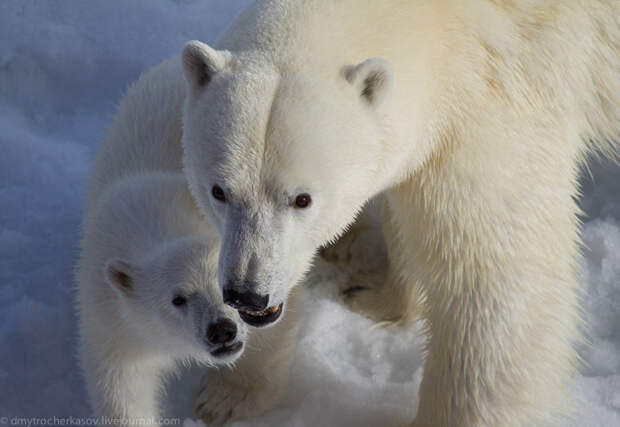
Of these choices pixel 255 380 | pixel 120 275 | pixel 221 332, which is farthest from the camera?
pixel 255 380

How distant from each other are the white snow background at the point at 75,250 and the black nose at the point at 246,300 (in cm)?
108

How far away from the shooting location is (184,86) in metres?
2.61

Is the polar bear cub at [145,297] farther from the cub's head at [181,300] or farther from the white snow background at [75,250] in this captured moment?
the white snow background at [75,250]

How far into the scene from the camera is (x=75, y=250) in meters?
3.06

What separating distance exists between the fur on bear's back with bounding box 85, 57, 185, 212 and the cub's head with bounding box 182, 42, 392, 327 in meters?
0.92

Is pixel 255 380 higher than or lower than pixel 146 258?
lower

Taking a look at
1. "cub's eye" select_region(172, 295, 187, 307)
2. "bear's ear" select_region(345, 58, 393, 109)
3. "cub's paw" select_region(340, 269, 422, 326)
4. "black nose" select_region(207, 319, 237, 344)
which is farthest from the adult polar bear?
"cub's paw" select_region(340, 269, 422, 326)

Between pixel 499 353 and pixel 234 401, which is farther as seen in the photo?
pixel 234 401

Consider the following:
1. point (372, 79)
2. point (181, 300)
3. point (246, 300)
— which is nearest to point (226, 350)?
point (181, 300)

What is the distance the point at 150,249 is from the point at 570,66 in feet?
4.61

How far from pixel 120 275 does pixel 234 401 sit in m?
0.73

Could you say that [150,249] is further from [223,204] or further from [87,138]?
[87,138]

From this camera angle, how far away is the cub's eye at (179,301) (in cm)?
206

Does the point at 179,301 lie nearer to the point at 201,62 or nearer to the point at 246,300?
the point at 246,300
